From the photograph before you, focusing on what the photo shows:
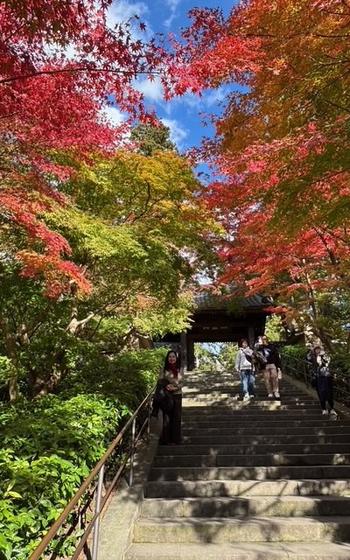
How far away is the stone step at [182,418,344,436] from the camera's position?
8195 mm

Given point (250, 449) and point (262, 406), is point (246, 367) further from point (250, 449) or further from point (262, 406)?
point (250, 449)

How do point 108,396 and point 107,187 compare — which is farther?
point 107,187

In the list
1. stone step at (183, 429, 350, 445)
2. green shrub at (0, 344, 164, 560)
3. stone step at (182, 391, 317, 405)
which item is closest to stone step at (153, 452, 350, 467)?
stone step at (183, 429, 350, 445)

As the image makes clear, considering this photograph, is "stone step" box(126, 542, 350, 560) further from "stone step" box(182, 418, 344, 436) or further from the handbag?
"stone step" box(182, 418, 344, 436)

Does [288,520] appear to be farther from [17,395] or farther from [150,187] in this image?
[150,187]

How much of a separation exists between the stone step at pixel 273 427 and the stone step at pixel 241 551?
12.1 feet

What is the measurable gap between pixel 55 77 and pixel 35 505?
15.0 ft

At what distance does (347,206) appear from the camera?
5840 mm

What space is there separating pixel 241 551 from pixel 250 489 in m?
1.37

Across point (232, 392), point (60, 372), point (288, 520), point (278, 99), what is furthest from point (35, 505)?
point (232, 392)

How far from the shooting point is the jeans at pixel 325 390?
371 inches

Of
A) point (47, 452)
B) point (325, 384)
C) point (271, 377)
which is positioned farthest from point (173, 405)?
point (271, 377)

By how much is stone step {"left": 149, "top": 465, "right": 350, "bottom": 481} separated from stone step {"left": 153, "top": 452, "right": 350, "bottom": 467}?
18.0 inches

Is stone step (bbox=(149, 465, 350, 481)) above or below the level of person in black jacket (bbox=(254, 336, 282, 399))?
below
